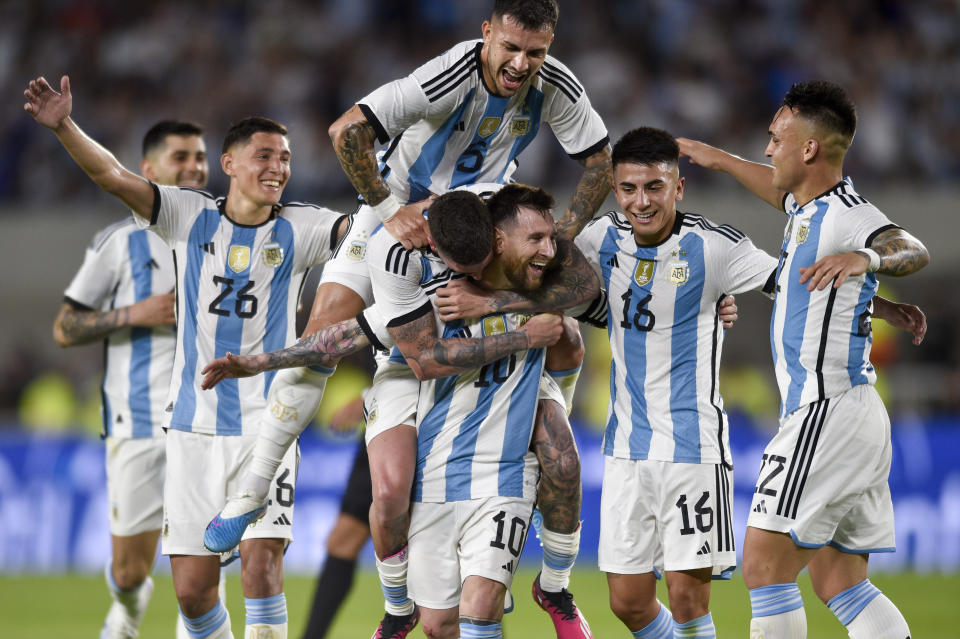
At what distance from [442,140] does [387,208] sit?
0.55 m

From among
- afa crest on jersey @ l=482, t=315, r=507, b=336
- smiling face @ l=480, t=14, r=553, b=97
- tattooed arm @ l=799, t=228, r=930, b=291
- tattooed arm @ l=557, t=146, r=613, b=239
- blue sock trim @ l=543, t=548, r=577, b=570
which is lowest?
blue sock trim @ l=543, t=548, r=577, b=570

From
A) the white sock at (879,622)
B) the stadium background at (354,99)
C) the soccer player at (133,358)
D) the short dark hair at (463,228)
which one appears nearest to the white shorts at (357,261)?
the short dark hair at (463,228)

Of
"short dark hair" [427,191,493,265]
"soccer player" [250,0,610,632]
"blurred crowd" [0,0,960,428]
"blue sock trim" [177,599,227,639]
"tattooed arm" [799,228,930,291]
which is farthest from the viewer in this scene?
"blurred crowd" [0,0,960,428]

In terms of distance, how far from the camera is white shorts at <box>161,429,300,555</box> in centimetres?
584

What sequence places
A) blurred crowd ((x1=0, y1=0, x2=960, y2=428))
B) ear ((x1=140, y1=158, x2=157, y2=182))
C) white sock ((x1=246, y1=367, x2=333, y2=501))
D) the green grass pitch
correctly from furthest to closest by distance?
blurred crowd ((x1=0, y1=0, x2=960, y2=428)) < the green grass pitch < ear ((x1=140, y1=158, x2=157, y2=182)) < white sock ((x1=246, y1=367, x2=333, y2=501))

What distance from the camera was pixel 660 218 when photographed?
5387mm

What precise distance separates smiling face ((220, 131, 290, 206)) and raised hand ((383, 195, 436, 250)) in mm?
877

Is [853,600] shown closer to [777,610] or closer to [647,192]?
[777,610]

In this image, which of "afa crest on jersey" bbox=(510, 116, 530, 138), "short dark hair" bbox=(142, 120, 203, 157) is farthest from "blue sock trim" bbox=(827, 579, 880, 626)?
"short dark hair" bbox=(142, 120, 203, 157)

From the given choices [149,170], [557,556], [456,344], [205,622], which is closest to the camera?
[456,344]

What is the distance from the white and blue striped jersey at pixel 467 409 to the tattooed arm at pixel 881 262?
1.25m

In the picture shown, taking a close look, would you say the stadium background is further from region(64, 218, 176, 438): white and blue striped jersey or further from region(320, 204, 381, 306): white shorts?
region(320, 204, 381, 306): white shorts

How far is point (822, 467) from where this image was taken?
501 cm

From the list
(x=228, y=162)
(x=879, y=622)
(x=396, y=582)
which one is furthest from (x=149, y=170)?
(x=879, y=622)
